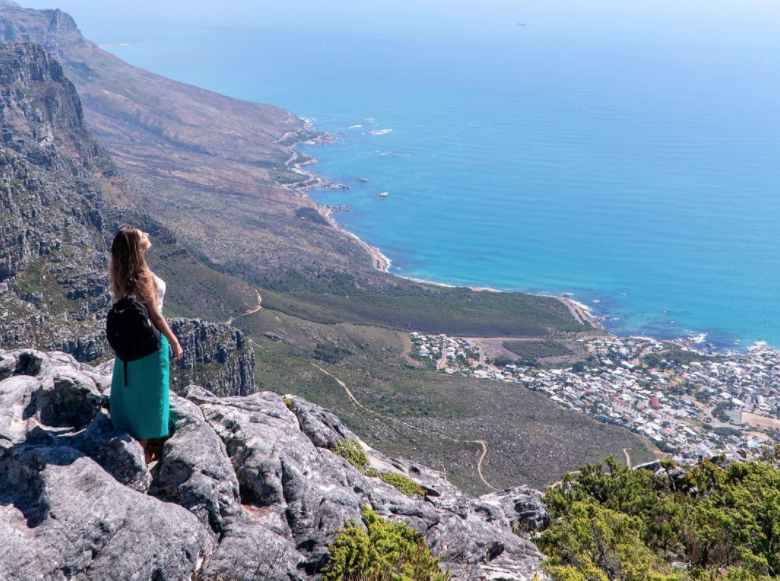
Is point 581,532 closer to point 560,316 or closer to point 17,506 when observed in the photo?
point 17,506

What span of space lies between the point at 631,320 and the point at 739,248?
143ft

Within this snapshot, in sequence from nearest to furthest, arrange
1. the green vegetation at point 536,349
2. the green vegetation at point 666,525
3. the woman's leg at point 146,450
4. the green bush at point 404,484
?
the woman's leg at point 146,450 → the green vegetation at point 666,525 → the green bush at point 404,484 → the green vegetation at point 536,349

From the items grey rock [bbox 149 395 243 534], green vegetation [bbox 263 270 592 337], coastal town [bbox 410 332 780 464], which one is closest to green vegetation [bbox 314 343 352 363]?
green vegetation [bbox 263 270 592 337]

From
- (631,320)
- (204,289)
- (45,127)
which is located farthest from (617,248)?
(45,127)

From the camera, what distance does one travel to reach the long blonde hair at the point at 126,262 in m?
8.09

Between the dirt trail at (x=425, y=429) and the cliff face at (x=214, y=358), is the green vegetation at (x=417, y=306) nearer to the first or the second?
the dirt trail at (x=425, y=429)

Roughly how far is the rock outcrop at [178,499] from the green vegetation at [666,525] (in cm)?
125

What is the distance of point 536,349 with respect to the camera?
271 ft

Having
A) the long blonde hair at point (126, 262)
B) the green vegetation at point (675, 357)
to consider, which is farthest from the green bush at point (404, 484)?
the green vegetation at point (675, 357)

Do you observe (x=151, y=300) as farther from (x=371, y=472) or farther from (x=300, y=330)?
(x=300, y=330)

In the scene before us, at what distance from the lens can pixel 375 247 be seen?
127875 mm

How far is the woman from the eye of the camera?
8.16 metres

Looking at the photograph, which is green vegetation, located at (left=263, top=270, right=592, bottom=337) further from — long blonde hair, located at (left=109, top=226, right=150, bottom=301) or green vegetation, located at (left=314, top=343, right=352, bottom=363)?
long blonde hair, located at (left=109, top=226, right=150, bottom=301)

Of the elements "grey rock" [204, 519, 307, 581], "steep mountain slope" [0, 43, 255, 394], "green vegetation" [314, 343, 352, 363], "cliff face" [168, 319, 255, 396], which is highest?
"grey rock" [204, 519, 307, 581]
